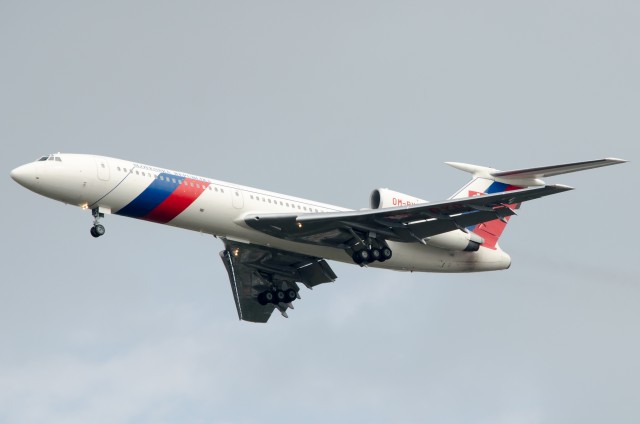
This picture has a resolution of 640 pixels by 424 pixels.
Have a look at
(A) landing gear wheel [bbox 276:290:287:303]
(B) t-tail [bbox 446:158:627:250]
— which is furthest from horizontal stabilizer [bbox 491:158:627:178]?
(A) landing gear wheel [bbox 276:290:287:303]

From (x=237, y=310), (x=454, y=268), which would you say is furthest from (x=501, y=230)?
(x=237, y=310)

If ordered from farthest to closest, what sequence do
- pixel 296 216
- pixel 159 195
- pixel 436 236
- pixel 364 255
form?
pixel 436 236
pixel 364 255
pixel 296 216
pixel 159 195

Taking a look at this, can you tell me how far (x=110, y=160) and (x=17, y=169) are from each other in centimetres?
281

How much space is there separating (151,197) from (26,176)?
3794 millimetres

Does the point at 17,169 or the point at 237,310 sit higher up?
the point at 17,169

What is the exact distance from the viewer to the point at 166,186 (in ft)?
134

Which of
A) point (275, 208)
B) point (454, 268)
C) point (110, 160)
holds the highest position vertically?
point (110, 160)

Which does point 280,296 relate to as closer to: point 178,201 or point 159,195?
point 178,201

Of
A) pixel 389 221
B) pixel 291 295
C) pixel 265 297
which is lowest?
pixel 291 295

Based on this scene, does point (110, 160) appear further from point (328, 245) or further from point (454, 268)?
point (454, 268)

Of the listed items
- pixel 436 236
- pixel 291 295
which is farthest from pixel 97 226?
pixel 436 236

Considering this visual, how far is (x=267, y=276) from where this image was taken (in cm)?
4794

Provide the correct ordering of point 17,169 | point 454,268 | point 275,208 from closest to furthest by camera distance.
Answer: point 17,169
point 275,208
point 454,268

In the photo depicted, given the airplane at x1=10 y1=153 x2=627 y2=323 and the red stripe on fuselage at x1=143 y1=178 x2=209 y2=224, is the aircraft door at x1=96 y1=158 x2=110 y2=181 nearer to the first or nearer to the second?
the airplane at x1=10 y1=153 x2=627 y2=323
